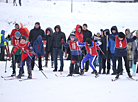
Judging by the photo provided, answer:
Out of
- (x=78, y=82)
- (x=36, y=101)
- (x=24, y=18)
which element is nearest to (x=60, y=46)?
(x=78, y=82)

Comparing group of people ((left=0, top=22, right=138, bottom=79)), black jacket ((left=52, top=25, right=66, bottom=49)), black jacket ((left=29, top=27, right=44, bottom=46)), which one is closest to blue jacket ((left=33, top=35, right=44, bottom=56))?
group of people ((left=0, top=22, right=138, bottom=79))

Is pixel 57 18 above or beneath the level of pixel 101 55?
above

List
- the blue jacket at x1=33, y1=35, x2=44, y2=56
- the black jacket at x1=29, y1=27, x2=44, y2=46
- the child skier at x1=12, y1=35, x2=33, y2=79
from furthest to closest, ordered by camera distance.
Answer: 1. the black jacket at x1=29, y1=27, x2=44, y2=46
2. the blue jacket at x1=33, y1=35, x2=44, y2=56
3. the child skier at x1=12, y1=35, x2=33, y2=79

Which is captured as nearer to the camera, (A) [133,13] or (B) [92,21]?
(B) [92,21]

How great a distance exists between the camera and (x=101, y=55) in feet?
37.6

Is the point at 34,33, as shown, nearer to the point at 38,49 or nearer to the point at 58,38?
the point at 38,49

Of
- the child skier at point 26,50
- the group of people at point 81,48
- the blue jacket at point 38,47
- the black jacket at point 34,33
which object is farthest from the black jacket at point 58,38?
the child skier at point 26,50

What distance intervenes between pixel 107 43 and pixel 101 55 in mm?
550

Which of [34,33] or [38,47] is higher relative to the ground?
[34,33]

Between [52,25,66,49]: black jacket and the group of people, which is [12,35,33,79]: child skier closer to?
the group of people

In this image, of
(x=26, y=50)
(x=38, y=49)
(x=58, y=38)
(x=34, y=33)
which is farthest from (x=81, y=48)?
(x=26, y=50)

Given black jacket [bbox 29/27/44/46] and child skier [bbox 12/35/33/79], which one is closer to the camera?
child skier [bbox 12/35/33/79]

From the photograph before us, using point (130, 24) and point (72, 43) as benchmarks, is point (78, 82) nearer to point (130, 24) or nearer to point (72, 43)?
point (72, 43)

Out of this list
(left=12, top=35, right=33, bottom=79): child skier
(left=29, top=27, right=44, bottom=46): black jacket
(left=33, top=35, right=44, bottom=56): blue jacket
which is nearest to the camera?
(left=12, top=35, right=33, bottom=79): child skier
